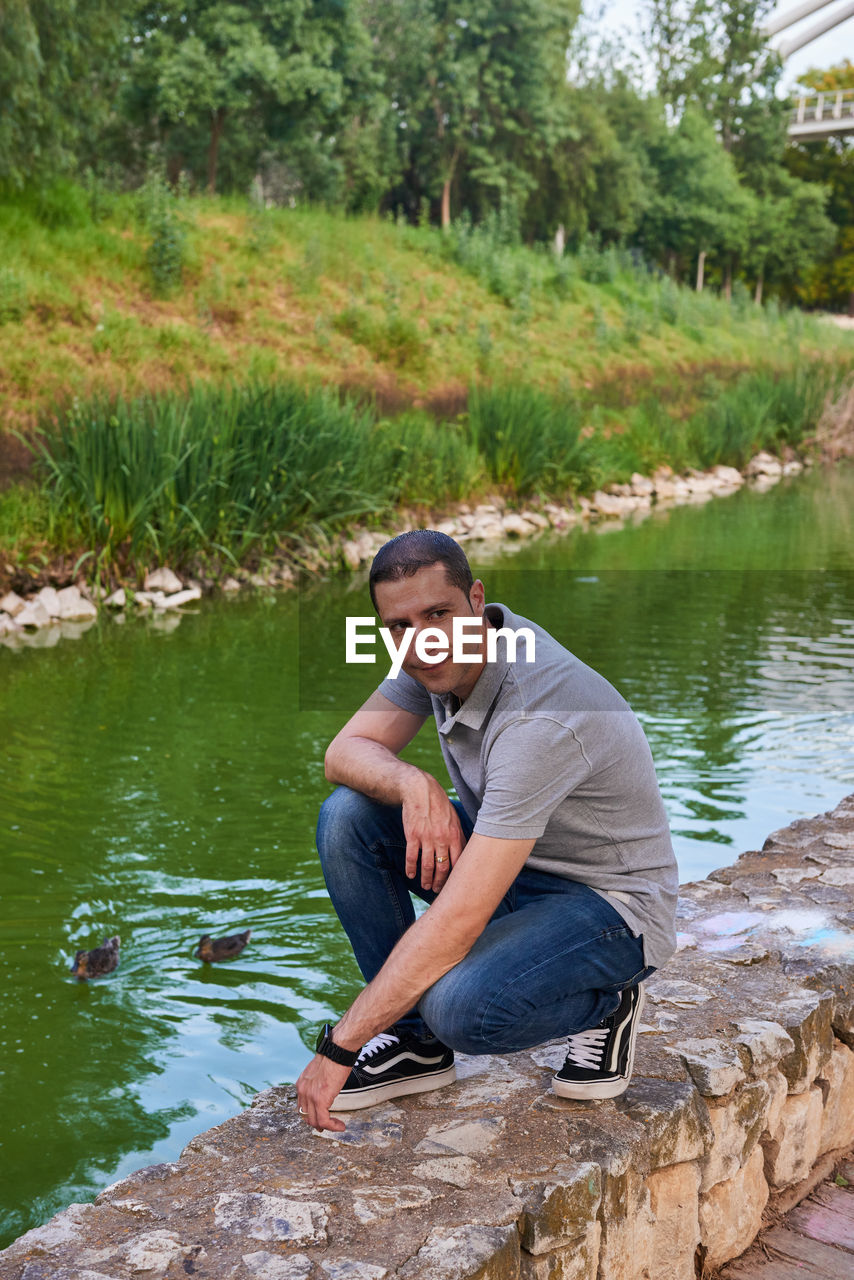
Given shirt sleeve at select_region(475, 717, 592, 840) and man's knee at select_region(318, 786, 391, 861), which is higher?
shirt sleeve at select_region(475, 717, 592, 840)

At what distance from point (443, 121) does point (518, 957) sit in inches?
1125

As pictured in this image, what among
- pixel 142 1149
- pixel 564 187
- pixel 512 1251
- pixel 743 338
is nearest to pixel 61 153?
pixel 142 1149

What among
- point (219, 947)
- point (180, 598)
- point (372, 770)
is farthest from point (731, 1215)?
point (180, 598)

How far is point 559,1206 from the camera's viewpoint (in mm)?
2047

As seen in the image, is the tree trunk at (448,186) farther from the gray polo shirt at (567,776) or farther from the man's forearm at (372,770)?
the gray polo shirt at (567,776)

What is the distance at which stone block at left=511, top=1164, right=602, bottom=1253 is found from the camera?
2018 millimetres

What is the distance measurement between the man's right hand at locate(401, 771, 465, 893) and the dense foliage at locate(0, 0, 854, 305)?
11.2 metres

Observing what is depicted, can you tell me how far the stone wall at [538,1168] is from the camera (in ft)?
6.40

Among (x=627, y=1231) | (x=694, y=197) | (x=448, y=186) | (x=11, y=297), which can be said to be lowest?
(x=627, y=1231)

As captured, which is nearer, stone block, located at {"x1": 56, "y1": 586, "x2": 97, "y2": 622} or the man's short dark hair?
the man's short dark hair

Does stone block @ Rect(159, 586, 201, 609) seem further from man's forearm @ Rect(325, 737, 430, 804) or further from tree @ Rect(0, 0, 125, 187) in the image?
man's forearm @ Rect(325, 737, 430, 804)

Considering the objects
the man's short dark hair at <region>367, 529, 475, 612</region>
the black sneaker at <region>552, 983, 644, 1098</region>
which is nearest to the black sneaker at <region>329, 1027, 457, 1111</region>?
the black sneaker at <region>552, 983, 644, 1098</region>

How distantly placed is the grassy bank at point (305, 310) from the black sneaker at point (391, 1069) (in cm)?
849

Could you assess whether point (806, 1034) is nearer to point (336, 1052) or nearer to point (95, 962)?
point (336, 1052)
